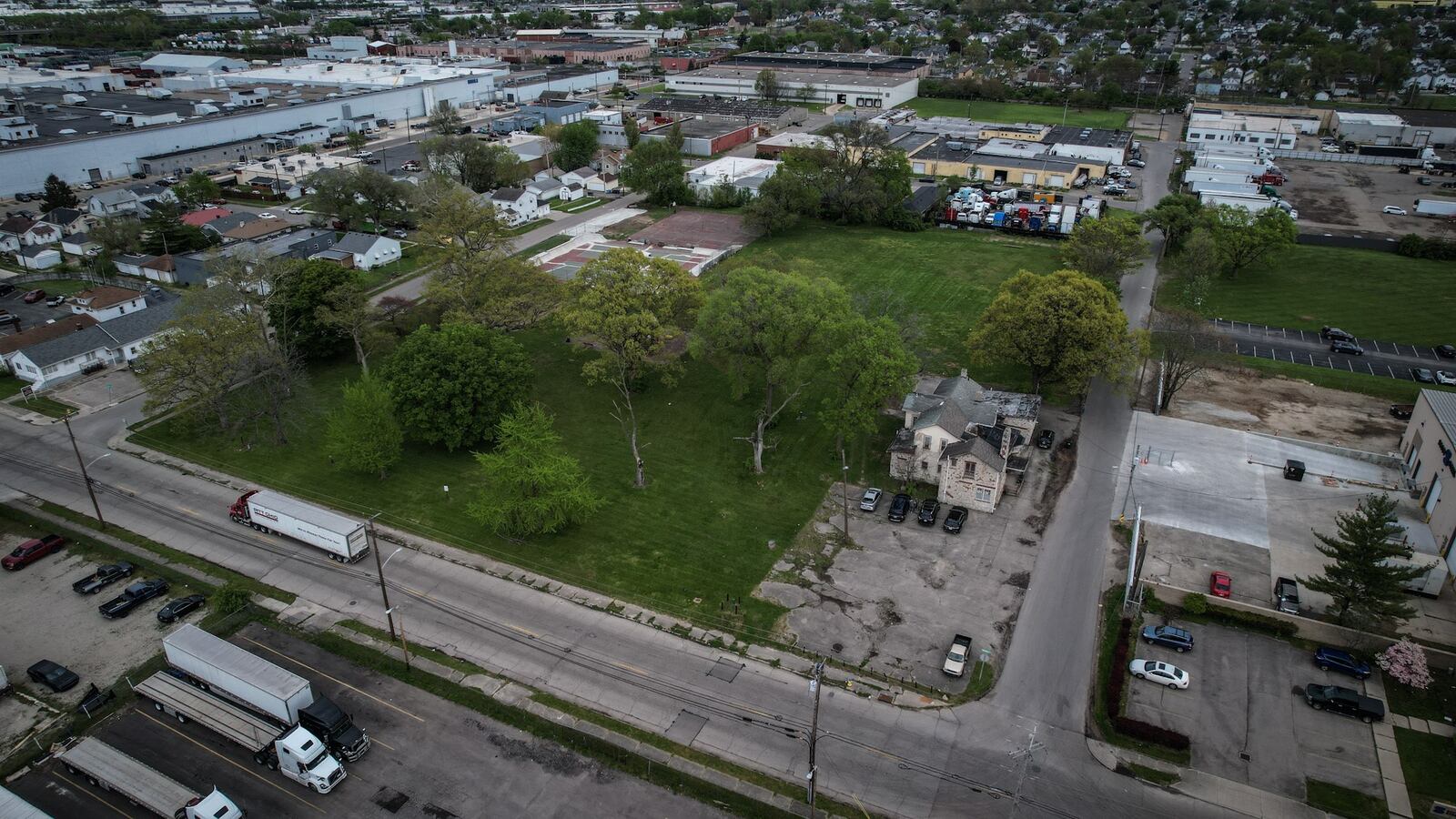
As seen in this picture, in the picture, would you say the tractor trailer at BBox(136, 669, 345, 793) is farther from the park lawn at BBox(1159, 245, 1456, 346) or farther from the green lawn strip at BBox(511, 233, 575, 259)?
the park lawn at BBox(1159, 245, 1456, 346)

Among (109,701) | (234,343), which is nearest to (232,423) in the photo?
(234,343)

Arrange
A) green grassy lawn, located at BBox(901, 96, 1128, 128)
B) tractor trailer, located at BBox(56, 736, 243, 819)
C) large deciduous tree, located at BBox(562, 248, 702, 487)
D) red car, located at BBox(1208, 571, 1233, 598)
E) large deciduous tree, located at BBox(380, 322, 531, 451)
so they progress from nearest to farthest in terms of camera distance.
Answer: tractor trailer, located at BBox(56, 736, 243, 819), red car, located at BBox(1208, 571, 1233, 598), large deciduous tree, located at BBox(380, 322, 531, 451), large deciduous tree, located at BBox(562, 248, 702, 487), green grassy lawn, located at BBox(901, 96, 1128, 128)

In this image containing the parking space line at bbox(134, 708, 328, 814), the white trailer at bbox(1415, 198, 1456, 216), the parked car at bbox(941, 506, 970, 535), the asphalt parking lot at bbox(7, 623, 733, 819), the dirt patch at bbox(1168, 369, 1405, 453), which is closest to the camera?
the asphalt parking lot at bbox(7, 623, 733, 819)

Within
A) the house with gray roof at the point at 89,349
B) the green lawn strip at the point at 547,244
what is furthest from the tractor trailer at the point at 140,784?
the green lawn strip at the point at 547,244

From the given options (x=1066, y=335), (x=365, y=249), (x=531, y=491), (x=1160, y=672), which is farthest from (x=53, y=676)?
(x=365, y=249)

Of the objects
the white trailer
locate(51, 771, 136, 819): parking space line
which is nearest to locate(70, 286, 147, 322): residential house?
locate(51, 771, 136, 819): parking space line

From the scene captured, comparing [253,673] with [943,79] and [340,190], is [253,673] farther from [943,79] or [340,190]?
[943,79]

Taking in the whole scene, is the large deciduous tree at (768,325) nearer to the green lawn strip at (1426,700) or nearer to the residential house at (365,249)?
the green lawn strip at (1426,700)
